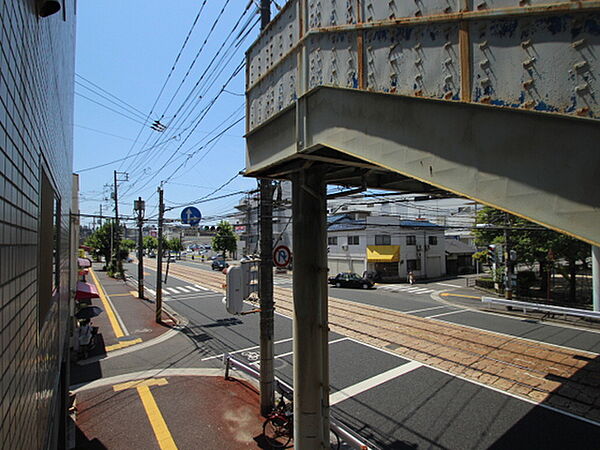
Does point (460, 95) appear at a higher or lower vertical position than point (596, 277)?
higher

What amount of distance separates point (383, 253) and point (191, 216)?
861 inches

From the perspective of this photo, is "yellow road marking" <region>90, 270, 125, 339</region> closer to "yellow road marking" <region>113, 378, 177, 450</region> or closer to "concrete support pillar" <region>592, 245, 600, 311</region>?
"yellow road marking" <region>113, 378, 177, 450</region>

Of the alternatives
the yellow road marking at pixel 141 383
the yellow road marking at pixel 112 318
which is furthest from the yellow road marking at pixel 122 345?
the yellow road marking at pixel 141 383

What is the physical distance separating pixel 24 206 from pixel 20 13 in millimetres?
1332

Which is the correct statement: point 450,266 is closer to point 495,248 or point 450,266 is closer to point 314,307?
point 495,248

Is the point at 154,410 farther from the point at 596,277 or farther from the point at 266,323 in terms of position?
the point at 596,277

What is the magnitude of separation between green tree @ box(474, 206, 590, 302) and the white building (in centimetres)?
918

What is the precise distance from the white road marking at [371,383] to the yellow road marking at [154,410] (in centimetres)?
385

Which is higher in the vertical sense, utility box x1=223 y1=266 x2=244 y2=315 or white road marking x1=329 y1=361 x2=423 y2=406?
utility box x1=223 y1=266 x2=244 y2=315

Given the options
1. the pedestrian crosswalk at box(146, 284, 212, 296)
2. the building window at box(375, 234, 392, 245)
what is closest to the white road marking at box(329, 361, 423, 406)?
the pedestrian crosswalk at box(146, 284, 212, 296)

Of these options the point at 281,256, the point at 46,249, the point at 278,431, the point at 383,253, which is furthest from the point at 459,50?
the point at 383,253

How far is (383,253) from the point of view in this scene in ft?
106

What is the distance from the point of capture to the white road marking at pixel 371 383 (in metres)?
8.49

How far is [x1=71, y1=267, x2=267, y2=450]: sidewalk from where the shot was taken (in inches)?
266
